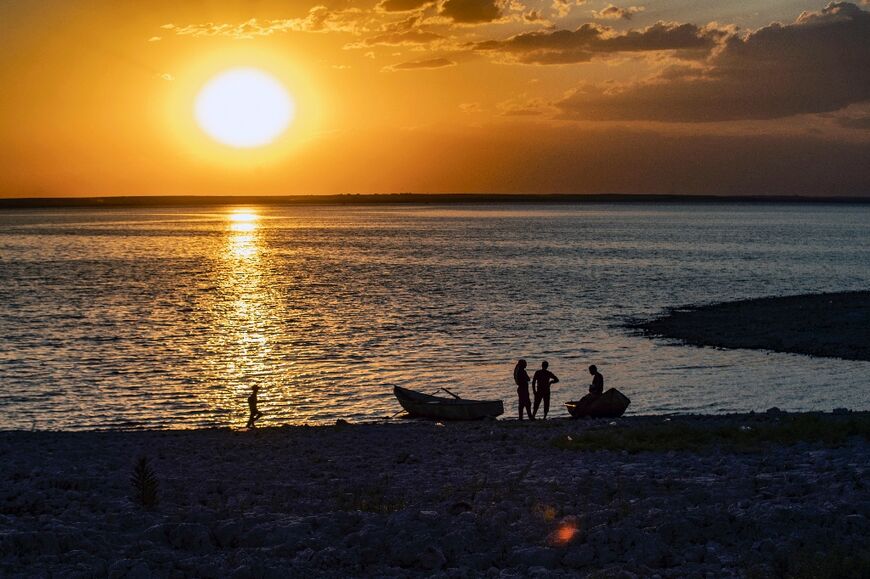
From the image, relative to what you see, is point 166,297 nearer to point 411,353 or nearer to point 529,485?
point 411,353

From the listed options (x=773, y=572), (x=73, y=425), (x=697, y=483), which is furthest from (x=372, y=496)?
(x=73, y=425)

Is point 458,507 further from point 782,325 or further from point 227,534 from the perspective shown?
point 782,325

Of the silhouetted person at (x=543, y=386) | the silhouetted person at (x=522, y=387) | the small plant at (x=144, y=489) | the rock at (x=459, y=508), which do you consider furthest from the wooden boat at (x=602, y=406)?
the small plant at (x=144, y=489)

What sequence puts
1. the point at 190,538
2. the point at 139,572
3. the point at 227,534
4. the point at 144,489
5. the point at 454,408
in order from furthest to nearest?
1. the point at 454,408
2. the point at 144,489
3. the point at 227,534
4. the point at 190,538
5. the point at 139,572

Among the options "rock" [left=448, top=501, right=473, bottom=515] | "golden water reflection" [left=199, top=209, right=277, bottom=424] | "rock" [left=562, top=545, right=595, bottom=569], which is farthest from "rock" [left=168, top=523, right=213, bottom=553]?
"golden water reflection" [left=199, top=209, right=277, bottom=424]

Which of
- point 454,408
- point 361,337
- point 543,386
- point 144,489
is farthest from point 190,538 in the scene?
point 361,337

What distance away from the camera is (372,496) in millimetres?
15219

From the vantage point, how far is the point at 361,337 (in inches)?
1869

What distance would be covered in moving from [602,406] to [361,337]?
79.0ft

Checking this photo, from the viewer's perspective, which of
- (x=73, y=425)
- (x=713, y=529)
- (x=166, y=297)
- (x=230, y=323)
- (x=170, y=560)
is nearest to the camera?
(x=170, y=560)

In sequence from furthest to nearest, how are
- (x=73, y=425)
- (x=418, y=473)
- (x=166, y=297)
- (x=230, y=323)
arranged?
(x=166, y=297)
(x=230, y=323)
(x=73, y=425)
(x=418, y=473)

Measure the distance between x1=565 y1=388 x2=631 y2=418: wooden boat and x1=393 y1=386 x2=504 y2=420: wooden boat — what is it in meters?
2.40

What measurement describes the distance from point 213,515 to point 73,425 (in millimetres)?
15937

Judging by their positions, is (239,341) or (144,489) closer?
(144,489)
